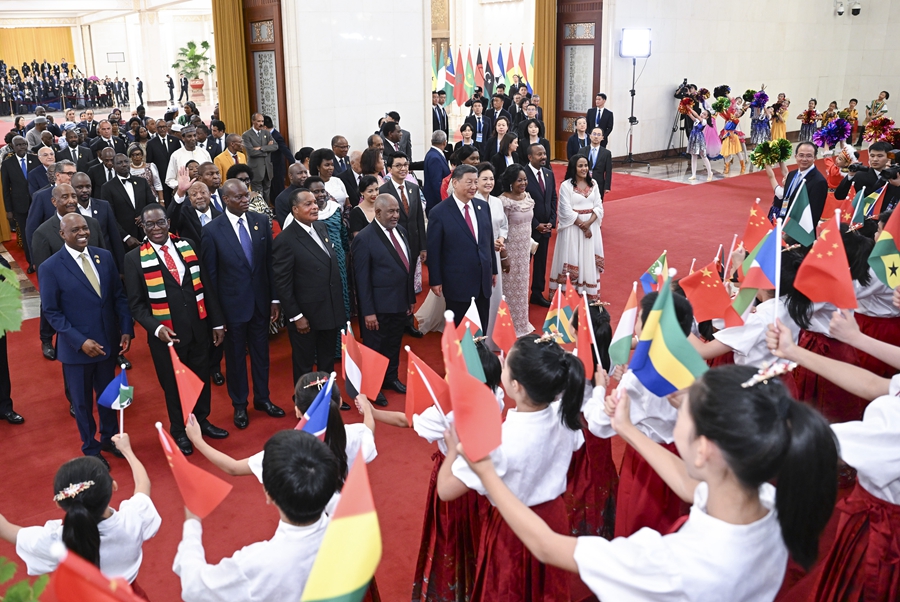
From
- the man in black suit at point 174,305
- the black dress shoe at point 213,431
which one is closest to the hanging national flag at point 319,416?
the man in black suit at point 174,305

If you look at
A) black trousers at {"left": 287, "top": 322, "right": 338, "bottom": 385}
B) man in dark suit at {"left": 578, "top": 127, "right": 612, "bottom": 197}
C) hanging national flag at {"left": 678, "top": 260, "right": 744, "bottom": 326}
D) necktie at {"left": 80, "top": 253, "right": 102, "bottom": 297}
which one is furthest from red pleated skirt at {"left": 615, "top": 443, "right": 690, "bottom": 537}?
man in dark suit at {"left": 578, "top": 127, "right": 612, "bottom": 197}

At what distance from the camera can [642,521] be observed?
9.30ft

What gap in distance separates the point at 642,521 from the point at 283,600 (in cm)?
148

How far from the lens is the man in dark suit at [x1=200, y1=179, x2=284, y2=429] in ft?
14.5

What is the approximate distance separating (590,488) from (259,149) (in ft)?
22.5

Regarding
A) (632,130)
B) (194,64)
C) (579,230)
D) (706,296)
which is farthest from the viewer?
(194,64)

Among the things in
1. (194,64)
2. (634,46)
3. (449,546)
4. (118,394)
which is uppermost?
(194,64)

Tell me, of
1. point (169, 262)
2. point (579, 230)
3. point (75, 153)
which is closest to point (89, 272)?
point (169, 262)

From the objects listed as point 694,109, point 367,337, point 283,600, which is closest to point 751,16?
point 694,109

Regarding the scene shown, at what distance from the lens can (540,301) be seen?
6984mm

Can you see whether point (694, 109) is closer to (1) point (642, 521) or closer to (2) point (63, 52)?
(1) point (642, 521)

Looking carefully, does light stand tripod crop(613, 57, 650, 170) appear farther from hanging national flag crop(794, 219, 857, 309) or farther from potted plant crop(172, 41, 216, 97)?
potted plant crop(172, 41, 216, 97)

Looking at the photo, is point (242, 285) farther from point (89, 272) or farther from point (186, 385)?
point (186, 385)

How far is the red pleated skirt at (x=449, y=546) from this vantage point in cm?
276
